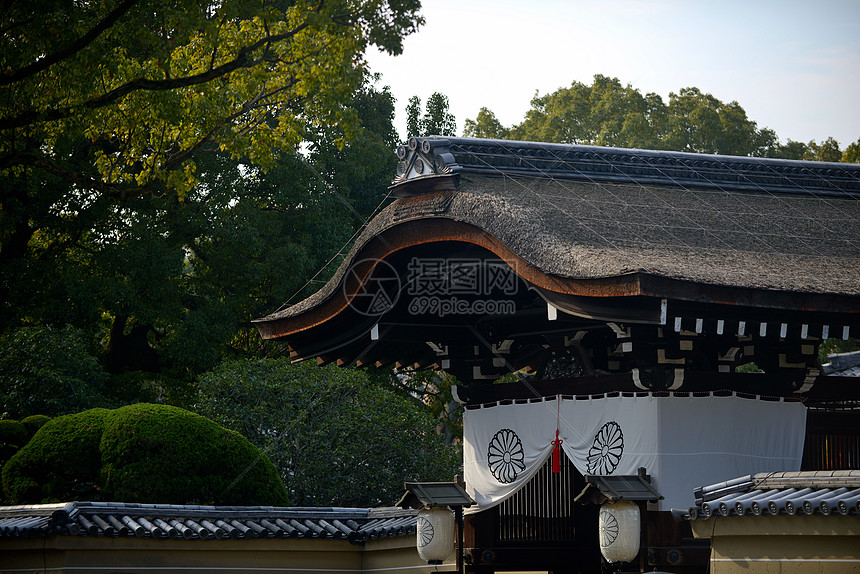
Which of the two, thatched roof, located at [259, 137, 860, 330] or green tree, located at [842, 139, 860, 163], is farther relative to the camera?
green tree, located at [842, 139, 860, 163]

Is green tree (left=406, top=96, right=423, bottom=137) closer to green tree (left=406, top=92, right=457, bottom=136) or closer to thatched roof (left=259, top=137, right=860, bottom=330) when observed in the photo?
green tree (left=406, top=92, right=457, bottom=136)

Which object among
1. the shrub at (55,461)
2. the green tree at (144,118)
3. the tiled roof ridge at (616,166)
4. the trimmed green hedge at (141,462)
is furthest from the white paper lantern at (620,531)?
the shrub at (55,461)

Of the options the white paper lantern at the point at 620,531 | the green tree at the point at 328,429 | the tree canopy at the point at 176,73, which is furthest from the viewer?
the green tree at the point at 328,429

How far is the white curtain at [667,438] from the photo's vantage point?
9344mm

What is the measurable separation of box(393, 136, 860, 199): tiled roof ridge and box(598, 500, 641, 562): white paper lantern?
3.86m

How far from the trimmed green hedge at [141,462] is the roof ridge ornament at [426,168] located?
12.0 ft

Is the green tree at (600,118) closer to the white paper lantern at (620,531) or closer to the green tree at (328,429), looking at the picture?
the green tree at (328,429)

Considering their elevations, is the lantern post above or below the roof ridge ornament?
below

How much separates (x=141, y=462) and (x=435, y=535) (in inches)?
141

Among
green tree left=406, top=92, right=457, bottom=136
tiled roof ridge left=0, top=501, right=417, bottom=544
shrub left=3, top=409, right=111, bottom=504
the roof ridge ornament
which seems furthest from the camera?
green tree left=406, top=92, right=457, bottom=136

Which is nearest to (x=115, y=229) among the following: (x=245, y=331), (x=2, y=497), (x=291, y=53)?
(x=245, y=331)

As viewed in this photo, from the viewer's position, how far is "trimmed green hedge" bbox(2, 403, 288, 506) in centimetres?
1103

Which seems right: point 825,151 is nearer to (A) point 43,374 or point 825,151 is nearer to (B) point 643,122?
(B) point 643,122

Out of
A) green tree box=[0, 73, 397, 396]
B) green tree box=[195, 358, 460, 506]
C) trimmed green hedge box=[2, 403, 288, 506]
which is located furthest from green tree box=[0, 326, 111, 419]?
trimmed green hedge box=[2, 403, 288, 506]
